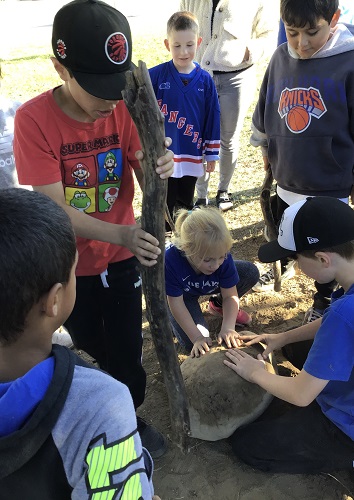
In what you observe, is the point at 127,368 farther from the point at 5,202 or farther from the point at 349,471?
the point at 5,202

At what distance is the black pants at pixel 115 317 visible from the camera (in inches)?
92.5

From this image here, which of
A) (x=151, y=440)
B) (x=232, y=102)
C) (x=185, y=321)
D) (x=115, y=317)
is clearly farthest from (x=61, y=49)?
(x=232, y=102)

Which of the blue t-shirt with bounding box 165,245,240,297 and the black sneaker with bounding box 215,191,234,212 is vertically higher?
the blue t-shirt with bounding box 165,245,240,297

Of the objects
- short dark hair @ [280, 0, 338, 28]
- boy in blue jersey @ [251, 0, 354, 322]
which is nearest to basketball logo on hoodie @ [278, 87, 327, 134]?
boy in blue jersey @ [251, 0, 354, 322]

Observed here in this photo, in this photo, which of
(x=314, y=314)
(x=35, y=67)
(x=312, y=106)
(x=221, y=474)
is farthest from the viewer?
(x=35, y=67)

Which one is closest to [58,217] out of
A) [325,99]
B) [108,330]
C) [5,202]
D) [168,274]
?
[5,202]

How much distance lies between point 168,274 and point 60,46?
157cm

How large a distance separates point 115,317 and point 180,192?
2.30m

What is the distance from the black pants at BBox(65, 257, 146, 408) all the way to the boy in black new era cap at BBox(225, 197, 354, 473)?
0.56 m

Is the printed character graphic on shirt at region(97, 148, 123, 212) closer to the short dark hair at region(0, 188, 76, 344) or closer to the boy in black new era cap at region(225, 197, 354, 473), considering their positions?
the boy in black new era cap at region(225, 197, 354, 473)

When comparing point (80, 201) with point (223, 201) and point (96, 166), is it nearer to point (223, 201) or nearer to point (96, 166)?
point (96, 166)

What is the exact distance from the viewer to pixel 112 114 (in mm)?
2115

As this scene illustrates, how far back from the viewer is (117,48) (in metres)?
1.82

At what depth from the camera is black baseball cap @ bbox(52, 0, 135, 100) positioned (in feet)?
5.82
